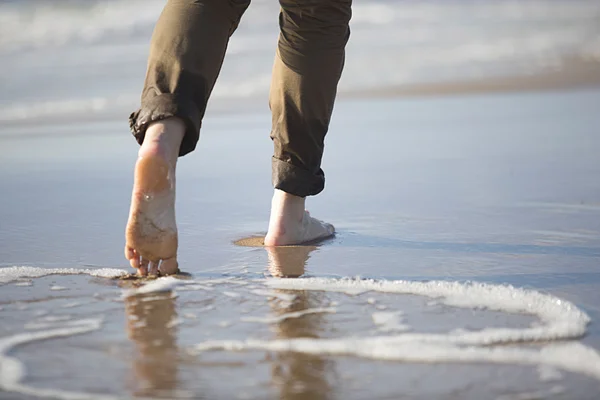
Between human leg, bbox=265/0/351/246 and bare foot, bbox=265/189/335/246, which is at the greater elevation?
human leg, bbox=265/0/351/246

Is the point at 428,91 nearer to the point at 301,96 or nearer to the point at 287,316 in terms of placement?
the point at 301,96

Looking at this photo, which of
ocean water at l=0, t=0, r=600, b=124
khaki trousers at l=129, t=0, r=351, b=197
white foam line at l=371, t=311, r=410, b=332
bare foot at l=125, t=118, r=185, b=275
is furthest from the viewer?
ocean water at l=0, t=0, r=600, b=124

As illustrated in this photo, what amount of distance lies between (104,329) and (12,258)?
67 cm

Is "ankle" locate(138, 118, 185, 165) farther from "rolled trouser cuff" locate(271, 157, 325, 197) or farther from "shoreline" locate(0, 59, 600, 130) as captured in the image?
"shoreline" locate(0, 59, 600, 130)

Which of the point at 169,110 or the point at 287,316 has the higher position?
the point at 169,110

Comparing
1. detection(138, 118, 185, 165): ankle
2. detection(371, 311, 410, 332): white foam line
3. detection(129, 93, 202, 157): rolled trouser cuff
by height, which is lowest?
detection(371, 311, 410, 332): white foam line

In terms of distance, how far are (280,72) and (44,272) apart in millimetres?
675

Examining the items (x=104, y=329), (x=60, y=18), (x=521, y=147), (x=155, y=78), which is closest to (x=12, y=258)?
(x=155, y=78)

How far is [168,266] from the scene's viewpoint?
1.76 m

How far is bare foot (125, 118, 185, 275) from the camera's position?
1.68 m

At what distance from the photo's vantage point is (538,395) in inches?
43.9

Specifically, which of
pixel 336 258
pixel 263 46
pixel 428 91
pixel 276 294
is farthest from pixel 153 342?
pixel 263 46

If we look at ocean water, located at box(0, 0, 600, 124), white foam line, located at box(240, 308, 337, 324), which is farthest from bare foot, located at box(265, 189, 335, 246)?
ocean water, located at box(0, 0, 600, 124)

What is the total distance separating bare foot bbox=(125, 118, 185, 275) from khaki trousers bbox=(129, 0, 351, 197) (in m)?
0.07
